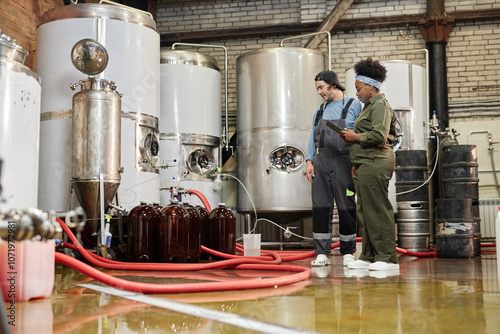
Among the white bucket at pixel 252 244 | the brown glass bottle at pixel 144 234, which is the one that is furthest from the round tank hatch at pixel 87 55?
the white bucket at pixel 252 244

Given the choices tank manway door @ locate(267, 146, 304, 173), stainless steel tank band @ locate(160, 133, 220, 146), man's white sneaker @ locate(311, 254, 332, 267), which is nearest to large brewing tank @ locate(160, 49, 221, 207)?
stainless steel tank band @ locate(160, 133, 220, 146)

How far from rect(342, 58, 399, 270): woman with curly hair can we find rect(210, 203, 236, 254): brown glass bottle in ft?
4.64

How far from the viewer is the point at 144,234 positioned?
14.5ft

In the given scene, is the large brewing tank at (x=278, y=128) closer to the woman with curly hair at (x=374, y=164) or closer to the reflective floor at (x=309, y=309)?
the woman with curly hair at (x=374, y=164)

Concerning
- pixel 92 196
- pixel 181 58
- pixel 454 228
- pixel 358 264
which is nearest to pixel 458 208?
pixel 454 228

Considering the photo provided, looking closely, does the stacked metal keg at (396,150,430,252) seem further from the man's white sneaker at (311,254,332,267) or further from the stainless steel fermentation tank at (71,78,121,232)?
the stainless steel fermentation tank at (71,78,121,232)

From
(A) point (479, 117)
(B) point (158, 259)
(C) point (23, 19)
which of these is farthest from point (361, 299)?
(A) point (479, 117)

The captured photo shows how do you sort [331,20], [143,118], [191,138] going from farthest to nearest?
[331,20]
[191,138]
[143,118]

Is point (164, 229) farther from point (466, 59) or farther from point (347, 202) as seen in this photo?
point (466, 59)

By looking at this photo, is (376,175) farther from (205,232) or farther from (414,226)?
(414,226)

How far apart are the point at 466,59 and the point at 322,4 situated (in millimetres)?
2343

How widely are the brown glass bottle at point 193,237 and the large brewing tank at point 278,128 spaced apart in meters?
2.75

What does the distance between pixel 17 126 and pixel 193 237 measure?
2591 mm

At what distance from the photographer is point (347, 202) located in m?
4.43
